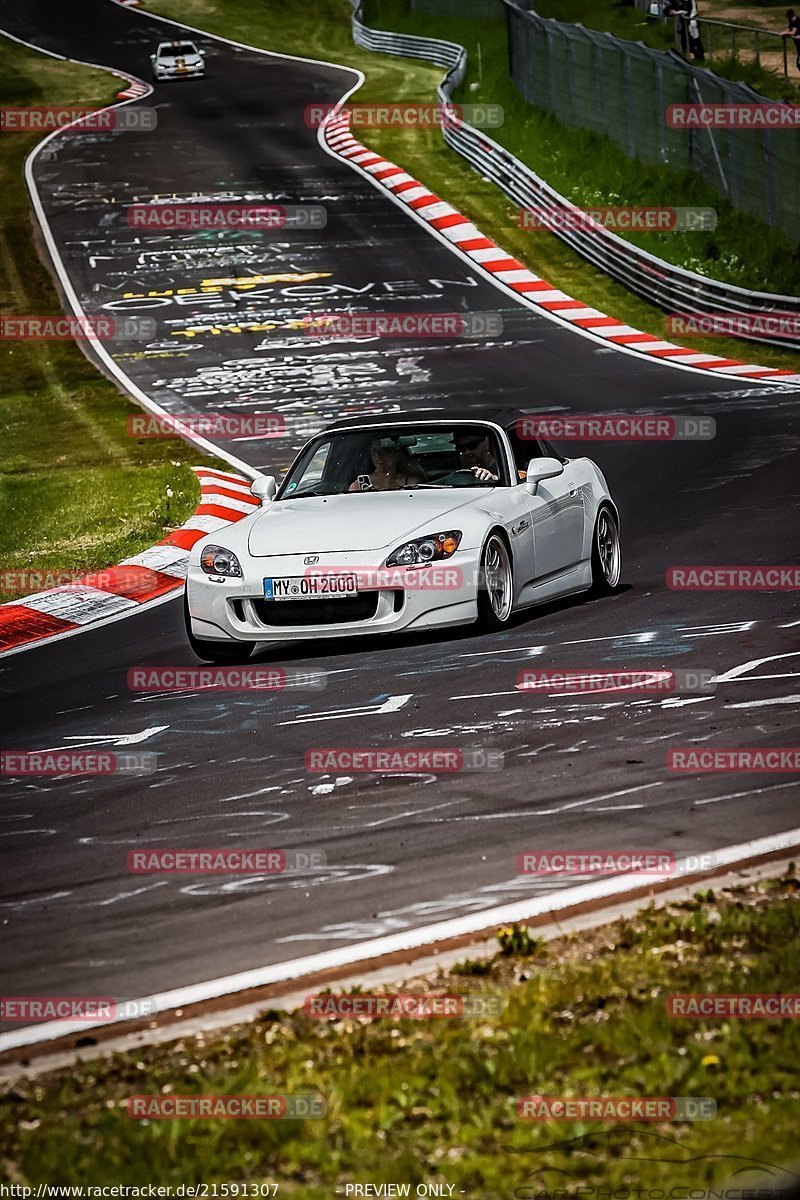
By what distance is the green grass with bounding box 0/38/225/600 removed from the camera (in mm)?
16422

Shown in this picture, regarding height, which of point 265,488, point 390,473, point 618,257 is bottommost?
point 265,488

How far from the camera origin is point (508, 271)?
100ft

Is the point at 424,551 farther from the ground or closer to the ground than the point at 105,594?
farther from the ground

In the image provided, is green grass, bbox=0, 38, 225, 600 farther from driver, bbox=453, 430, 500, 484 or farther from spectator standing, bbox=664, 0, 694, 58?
spectator standing, bbox=664, 0, 694, 58

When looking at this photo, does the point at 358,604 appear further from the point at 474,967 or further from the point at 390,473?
the point at 474,967

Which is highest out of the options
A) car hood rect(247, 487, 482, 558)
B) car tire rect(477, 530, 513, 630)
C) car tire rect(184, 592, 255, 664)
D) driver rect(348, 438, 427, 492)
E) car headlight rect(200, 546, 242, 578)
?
driver rect(348, 438, 427, 492)

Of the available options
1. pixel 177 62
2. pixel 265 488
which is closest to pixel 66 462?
pixel 265 488

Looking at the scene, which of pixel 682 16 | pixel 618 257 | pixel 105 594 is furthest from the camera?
pixel 682 16

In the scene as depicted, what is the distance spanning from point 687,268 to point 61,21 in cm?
4353

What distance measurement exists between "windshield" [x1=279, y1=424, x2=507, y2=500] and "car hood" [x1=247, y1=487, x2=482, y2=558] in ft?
0.67

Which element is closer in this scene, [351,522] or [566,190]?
[351,522]

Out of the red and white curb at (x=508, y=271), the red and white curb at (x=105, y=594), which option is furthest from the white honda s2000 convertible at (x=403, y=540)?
the red and white curb at (x=508, y=271)

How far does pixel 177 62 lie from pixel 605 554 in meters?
43.8

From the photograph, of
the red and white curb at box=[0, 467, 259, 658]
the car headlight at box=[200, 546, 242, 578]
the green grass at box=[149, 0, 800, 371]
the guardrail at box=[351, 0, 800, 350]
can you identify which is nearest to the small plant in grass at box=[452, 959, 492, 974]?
the car headlight at box=[200, 546, 242, 578]
